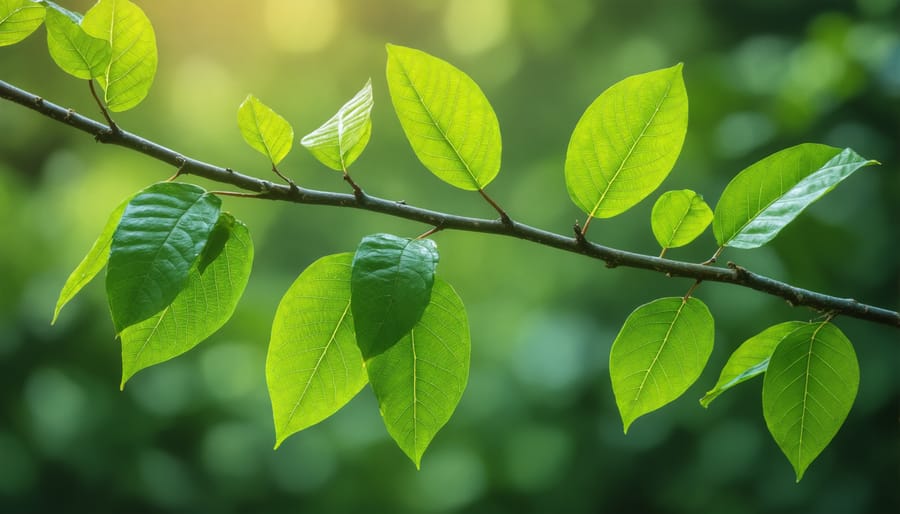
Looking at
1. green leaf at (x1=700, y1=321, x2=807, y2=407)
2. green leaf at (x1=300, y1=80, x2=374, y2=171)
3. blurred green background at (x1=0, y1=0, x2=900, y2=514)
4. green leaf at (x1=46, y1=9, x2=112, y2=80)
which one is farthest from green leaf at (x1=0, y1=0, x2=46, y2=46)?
blurred green background at (x1=0, y1=0, x2=900, y2=514)

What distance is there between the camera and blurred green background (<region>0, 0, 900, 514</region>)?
1325 mm

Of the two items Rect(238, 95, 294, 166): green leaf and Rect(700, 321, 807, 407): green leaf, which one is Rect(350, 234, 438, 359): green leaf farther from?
Rect(700, 321, 807, 407): green leaf

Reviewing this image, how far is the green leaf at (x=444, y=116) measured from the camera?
0.31 meters

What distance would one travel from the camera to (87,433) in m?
1.39

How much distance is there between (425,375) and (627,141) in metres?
0.13

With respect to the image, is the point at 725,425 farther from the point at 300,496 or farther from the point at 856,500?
the point at 300,496

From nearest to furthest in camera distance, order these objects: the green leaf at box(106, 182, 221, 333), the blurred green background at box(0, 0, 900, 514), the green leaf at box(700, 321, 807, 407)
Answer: the green leaf at box(106, 182, 221, 333) < the green leaf at box(700, 321, 807, 407) < the blurred green background at box(0, 0, 900, 514)

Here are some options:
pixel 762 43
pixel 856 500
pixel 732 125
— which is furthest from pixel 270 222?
pixel 856 500

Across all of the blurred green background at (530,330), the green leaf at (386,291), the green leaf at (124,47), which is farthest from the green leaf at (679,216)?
the blurred green background at (530,330)

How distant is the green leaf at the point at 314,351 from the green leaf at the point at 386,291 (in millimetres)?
37

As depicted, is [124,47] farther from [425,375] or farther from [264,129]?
[425,375]

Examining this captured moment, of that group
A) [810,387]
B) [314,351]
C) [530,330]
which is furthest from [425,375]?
[530,330]

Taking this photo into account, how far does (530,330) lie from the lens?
136 cm

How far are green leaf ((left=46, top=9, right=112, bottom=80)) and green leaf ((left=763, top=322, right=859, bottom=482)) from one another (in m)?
0.31
